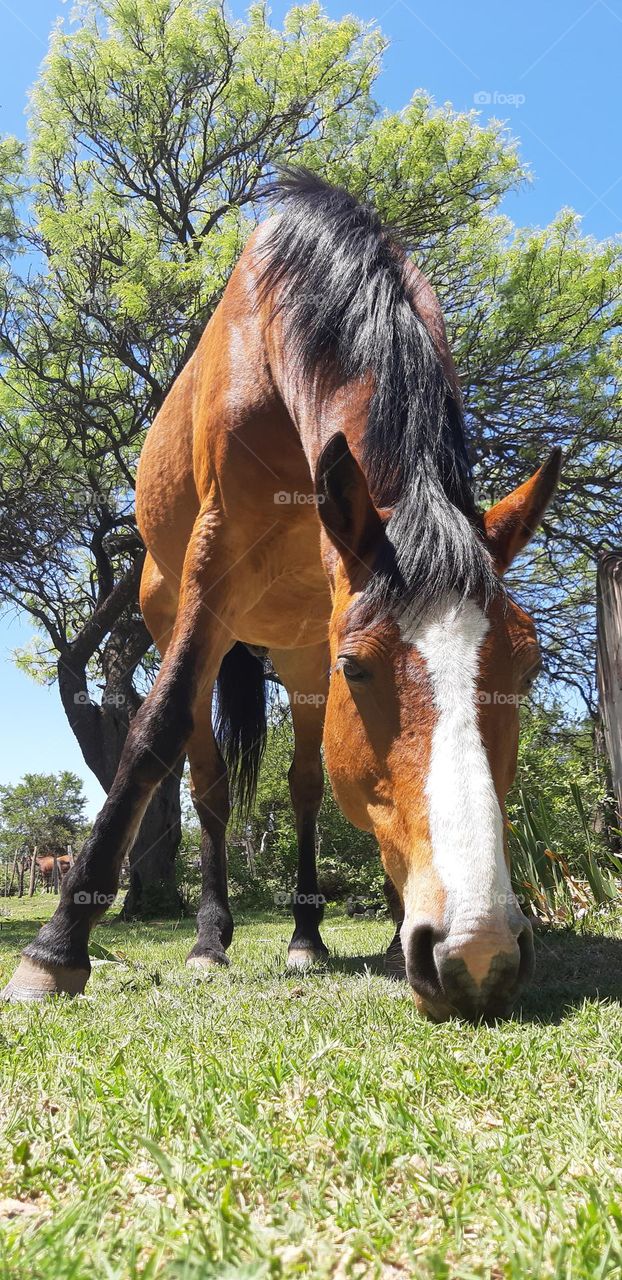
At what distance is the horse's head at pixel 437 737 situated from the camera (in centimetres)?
195

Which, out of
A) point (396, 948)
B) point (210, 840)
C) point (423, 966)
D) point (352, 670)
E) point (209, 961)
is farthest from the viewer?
point (210, 840)

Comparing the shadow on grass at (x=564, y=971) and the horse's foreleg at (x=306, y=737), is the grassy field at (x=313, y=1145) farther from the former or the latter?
the horse's foreleg at (x=306, y=737)

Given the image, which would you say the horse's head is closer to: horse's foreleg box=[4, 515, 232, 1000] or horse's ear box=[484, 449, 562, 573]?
horse's ear box=[484, 449, 562, 573]

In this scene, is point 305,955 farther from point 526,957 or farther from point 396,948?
point 526,957

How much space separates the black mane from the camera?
2480mm

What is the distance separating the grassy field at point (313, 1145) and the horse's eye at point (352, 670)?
3.23ft

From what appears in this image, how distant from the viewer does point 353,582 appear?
2711 millimetres

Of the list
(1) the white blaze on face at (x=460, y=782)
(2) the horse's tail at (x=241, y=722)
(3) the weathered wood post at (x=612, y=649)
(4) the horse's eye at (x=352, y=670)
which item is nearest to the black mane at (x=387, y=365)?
(1) the white blaze on face at (x=460, y=782)

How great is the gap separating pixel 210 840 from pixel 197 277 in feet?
26.6

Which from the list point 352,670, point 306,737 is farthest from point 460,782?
point 306,737

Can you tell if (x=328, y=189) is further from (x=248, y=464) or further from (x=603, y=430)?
(x=603, y=430)

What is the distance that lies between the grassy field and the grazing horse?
0.92 ft

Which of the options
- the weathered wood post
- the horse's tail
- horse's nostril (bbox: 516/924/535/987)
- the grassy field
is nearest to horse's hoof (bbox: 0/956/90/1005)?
the grassy field

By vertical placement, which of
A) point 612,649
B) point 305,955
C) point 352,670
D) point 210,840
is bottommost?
point 305,955
